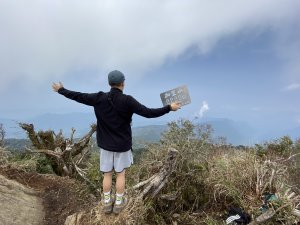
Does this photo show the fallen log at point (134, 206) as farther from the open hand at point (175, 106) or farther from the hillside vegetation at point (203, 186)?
the open hand at point (175, 106)

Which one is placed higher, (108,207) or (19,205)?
(19,205)

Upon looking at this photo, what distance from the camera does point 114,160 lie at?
6.27 m

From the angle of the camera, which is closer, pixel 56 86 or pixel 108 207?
pixel 56 86

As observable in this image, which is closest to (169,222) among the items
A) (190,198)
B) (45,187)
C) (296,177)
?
(190,198)

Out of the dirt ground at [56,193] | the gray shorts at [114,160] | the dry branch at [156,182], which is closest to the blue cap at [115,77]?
the gray shorts at [114,160]

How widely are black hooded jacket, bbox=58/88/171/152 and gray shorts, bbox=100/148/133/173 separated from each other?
0.13m

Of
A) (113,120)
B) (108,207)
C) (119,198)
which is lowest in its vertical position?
(108,207)

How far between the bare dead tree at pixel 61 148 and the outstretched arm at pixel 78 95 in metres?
3.60

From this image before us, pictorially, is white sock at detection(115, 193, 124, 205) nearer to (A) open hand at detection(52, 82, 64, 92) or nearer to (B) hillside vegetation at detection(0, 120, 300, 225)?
(B) hillside vegetation at detection(0, 120, 300, 225)

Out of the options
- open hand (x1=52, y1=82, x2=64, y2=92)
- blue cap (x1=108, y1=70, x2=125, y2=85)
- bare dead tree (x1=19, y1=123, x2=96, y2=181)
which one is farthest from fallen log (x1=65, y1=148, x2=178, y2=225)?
bare dead tree (x1=19, y1=123, x2=96, y2=181)

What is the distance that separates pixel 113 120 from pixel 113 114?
3.8 inches

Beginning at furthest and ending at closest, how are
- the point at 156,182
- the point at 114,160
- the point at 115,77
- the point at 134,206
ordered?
the point at 156,182
the point at 134,206
the point at 114,160
the point at 115,77

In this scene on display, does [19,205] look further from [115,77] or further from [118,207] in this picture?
[115,77]

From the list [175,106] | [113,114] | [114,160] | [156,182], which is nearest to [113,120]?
[113,114]
